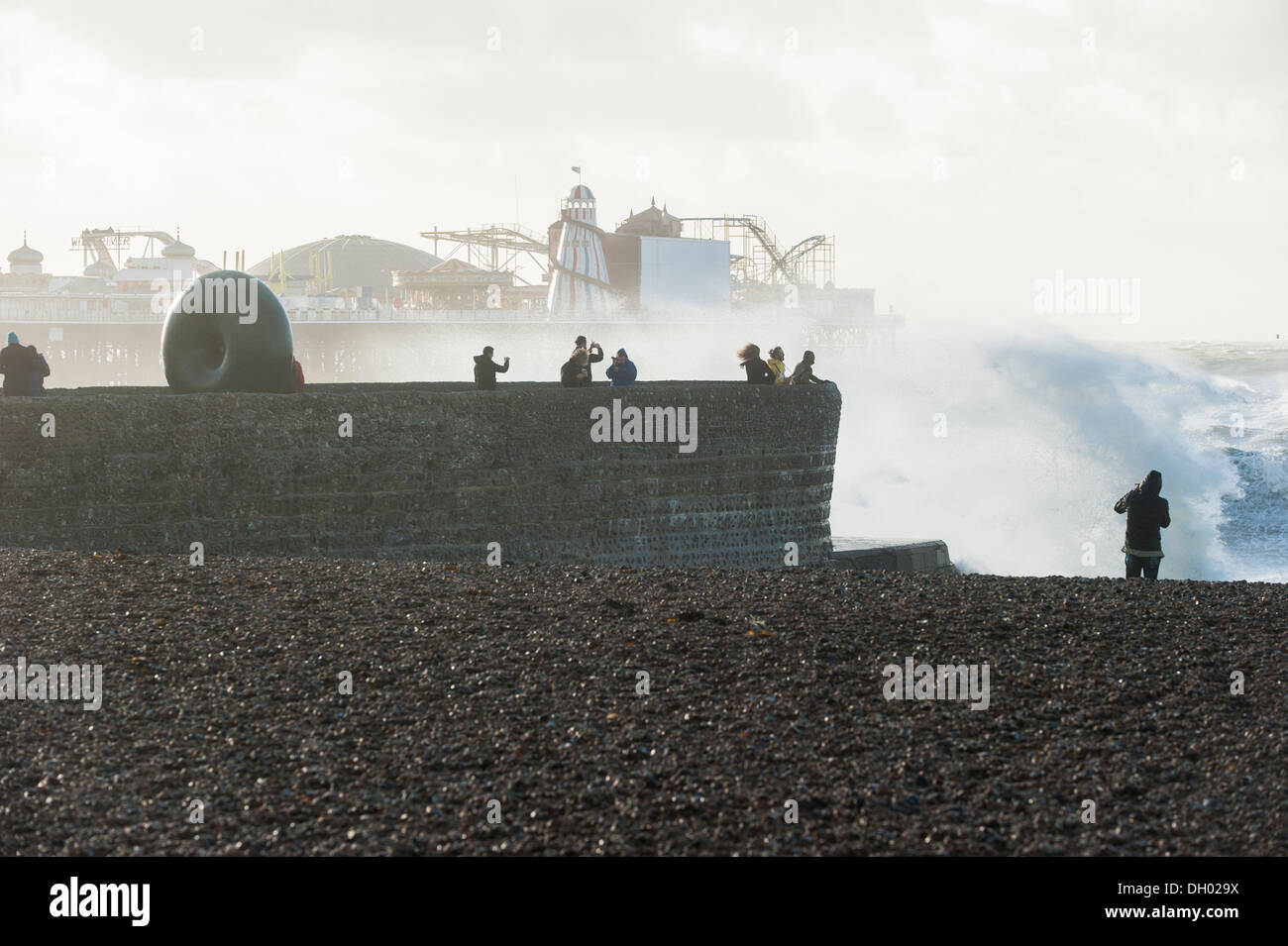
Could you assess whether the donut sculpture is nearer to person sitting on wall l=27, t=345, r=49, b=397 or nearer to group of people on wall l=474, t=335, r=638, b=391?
person sitting on wall l=27, t=345, r=49, b=397

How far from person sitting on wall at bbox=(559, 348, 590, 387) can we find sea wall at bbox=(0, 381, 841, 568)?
613mm

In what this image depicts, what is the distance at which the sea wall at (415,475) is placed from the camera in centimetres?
841

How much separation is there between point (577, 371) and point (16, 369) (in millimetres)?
4856

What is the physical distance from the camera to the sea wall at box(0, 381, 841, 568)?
8406 mm

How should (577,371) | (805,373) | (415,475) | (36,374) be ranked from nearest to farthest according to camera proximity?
(415,475) → (36,374) → (577,371) → (805,373)

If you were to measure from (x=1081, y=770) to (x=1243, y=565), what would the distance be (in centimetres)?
2247

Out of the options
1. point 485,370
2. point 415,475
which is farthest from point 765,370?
point 415,475

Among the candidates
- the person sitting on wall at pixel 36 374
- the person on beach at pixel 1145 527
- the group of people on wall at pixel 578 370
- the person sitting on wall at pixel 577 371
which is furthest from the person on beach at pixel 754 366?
the person sitting on wall at pixel 36 374

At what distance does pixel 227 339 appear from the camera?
10.4 meters

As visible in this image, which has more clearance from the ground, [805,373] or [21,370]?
[805,373]

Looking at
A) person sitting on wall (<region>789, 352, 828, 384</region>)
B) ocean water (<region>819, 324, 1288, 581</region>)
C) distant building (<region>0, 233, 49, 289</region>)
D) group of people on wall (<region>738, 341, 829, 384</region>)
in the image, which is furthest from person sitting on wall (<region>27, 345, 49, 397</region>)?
distant building (<region>0, 233, 49, 289</region>)

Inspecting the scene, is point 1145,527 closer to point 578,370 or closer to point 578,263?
point 578,370

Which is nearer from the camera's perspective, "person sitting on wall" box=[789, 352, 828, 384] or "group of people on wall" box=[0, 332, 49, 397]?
"group of people on wall" box=[0, 332, 49, 397]
